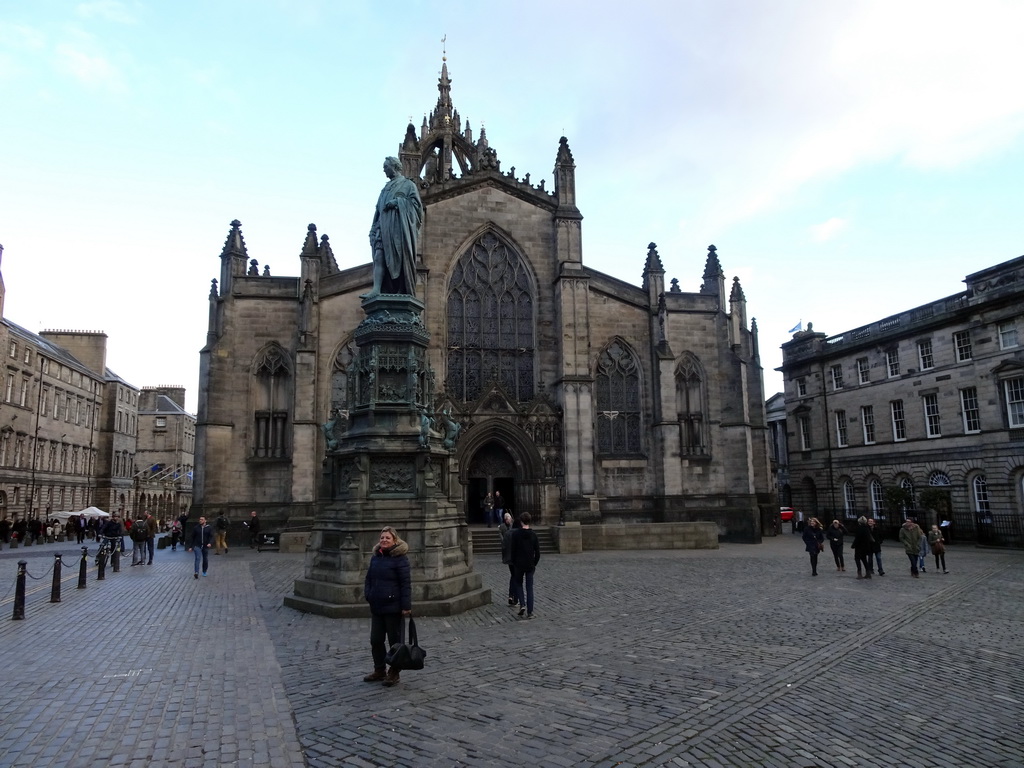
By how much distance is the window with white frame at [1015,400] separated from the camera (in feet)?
97.8

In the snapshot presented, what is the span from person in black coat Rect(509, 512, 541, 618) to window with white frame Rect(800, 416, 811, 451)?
116ft

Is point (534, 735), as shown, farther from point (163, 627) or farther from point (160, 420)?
point (160, 420)

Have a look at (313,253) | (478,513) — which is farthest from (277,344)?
(478,513)

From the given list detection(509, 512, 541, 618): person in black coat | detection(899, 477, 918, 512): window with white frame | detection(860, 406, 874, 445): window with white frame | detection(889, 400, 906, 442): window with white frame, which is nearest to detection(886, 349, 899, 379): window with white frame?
detection(889, 400, 906, 442): window with white frame

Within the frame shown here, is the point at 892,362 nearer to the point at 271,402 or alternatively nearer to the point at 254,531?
the point at 271,402

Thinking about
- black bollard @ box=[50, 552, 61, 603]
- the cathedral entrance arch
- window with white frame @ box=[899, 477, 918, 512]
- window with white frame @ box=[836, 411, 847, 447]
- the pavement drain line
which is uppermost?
window with white frame @ box=[836, 411, 847, 447]

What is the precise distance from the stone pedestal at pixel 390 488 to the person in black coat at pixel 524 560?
961 mm

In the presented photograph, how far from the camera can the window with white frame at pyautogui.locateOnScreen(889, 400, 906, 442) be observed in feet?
119

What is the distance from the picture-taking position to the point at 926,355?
1384 inches

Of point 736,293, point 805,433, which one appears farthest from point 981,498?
point 736,293

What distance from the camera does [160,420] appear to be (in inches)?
3056

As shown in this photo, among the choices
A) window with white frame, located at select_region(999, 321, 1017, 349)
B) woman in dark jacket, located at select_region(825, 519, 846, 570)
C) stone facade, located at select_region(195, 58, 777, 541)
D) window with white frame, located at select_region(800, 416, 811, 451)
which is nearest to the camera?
woman in dark jacket, located at select_region(825, 519, 846, 570)

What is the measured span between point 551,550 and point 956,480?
21.0 meters

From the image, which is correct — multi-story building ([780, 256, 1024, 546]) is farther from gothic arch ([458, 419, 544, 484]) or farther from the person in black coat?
the person in black coat
